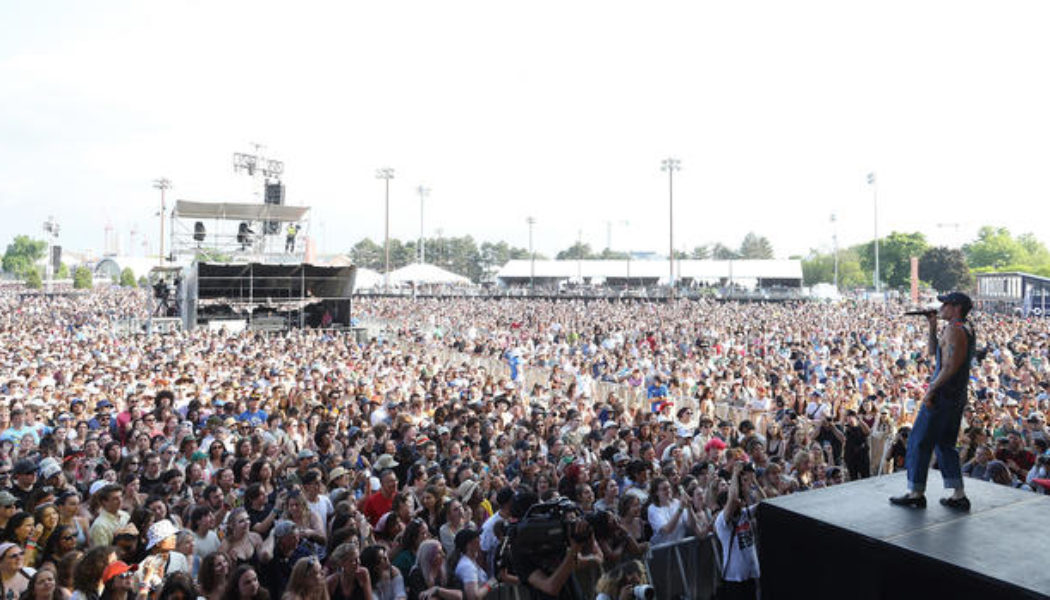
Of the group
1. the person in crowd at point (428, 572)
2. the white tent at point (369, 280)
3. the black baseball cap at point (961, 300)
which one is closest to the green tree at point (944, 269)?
the white tent at point (369, 280)

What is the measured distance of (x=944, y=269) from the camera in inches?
2781

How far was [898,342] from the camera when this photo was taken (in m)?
19.9

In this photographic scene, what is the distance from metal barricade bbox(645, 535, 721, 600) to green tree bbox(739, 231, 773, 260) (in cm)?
14621

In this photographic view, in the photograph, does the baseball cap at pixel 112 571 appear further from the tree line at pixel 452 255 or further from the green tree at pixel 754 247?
the green tree at pixel 754 247

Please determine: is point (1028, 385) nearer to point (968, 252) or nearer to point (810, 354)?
point (810, 354)

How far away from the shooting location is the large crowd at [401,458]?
174 inches

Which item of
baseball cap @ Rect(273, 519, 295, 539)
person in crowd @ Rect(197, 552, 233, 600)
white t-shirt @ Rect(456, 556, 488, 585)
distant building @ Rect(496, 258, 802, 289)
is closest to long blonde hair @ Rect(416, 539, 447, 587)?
white t-shirt @ Rect(456, 556, 488, 585)

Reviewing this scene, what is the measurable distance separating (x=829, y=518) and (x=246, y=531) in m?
3.73

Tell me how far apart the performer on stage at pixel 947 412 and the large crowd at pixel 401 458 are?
5.16 ft

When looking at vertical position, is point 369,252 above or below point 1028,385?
above

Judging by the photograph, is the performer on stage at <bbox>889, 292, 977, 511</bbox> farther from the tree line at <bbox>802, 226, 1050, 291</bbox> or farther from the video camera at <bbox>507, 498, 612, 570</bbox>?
the tree line at <bbox>802, 226, 1050, 291</bbox>

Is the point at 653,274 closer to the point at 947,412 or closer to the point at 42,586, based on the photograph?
the point at 947,412

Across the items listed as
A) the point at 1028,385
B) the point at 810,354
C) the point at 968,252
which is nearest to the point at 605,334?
the point at 810,354

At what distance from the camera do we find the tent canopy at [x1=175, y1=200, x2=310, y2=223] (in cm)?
2952
